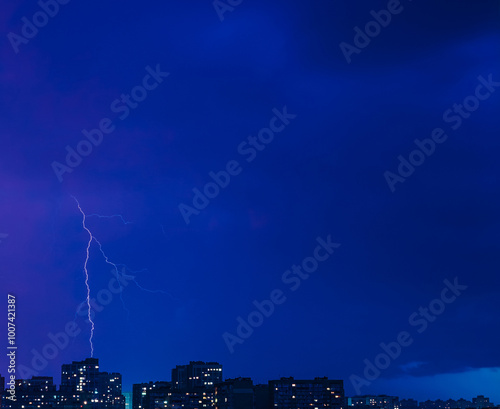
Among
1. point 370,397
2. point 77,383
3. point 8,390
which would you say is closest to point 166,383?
point 77,383

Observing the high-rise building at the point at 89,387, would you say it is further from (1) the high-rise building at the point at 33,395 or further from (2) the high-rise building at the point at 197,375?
(2) the high-rise building at the point at 197,375

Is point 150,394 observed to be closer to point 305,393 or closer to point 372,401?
point 305,393

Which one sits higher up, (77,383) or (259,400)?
(77,383)

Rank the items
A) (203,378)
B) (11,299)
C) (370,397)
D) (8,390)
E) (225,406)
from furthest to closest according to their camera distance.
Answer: (370,397), (8,390), (203,378), (225,406), (11,299)

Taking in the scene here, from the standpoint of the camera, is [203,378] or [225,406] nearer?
[225,406]

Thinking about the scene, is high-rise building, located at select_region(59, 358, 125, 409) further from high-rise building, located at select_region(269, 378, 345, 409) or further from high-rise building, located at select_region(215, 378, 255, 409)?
high-rise building, located at select_region(269, 378, 345, 409)

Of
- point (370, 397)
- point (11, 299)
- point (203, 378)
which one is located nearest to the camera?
point (11, 299)

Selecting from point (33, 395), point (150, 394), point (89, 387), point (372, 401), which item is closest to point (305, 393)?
point (150, 394)

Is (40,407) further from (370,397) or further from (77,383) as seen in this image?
(370,397)
